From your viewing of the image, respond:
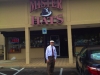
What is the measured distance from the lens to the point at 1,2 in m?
16.5

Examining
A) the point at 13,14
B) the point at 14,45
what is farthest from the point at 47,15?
the point at 14,45

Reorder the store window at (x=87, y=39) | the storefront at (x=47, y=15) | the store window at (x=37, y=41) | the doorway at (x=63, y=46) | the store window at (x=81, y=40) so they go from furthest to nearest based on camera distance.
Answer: the store window at (x=37, y=41) → the doorway at (x=63, y=46) → the store window at (x=81, y=40) → the store window at (x=87, y=39) → the storefront at (x=47, y=15)

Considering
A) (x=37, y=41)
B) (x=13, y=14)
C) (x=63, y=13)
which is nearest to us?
(x=63, y=13)

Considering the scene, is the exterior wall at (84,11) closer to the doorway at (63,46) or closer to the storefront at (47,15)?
the storefront at (47,15)

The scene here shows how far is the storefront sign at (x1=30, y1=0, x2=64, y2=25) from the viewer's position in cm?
1556

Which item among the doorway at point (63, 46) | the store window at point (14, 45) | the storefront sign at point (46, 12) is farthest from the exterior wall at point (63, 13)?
the doorway at point (63, 46)

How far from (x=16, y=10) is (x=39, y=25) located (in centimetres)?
218

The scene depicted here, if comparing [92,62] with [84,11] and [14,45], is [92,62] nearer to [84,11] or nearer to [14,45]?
[84,11]

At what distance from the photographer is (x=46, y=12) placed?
622 inches

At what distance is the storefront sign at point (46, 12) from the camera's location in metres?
15.6

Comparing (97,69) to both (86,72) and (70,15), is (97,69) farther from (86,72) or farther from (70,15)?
(70,15)

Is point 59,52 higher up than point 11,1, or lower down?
lower down

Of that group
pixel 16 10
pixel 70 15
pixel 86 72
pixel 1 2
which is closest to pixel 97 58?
pixel 86 72

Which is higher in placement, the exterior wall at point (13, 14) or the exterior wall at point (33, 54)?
the exterior wall at point (13, 14)
